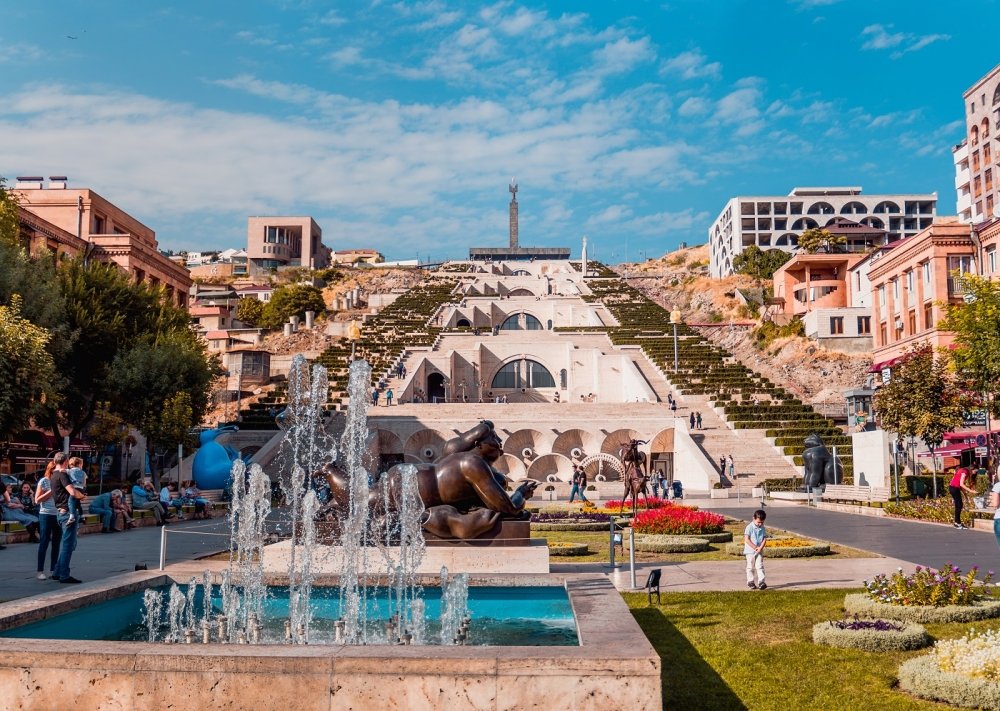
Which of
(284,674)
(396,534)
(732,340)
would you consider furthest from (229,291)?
(284,674)

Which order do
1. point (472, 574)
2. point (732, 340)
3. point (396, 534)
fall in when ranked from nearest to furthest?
point (472, 574), point (396, 534), point (732, 340)

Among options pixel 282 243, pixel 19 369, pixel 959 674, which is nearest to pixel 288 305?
pixel 282 243

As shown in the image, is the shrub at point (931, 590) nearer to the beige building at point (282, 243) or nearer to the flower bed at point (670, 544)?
the flower bed at point (670, 544)

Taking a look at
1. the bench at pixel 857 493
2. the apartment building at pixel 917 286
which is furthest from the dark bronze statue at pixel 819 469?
the apartment building at pixel 917 286

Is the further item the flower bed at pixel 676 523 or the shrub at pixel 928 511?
the shrub at pixel 928 511

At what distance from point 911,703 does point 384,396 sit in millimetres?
38198

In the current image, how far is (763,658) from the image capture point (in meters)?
7.25

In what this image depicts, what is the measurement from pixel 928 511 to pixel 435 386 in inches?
1485

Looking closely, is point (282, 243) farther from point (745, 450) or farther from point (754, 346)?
point (745, 450)

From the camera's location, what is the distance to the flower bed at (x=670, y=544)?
1435 centimetres

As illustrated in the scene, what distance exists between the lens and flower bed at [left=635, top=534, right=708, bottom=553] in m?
14.4

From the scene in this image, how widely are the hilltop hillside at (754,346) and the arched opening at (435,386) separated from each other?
2010cm

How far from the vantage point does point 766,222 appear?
102 m

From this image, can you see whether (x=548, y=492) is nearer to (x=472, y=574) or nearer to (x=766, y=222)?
(x=472, y=574)
